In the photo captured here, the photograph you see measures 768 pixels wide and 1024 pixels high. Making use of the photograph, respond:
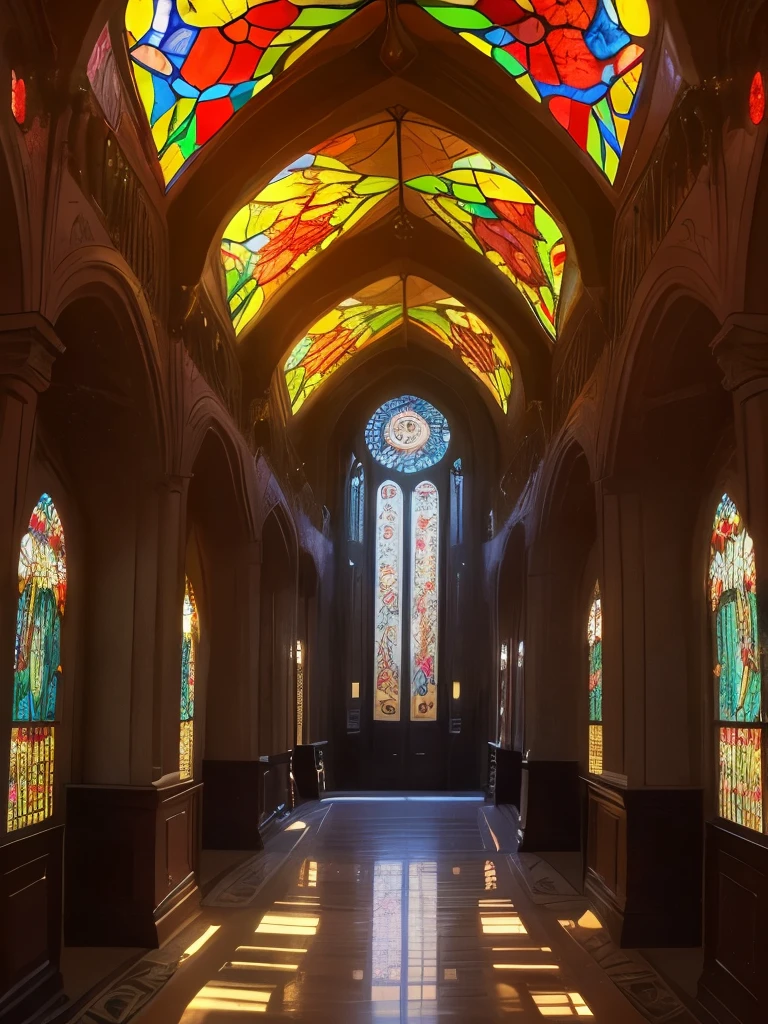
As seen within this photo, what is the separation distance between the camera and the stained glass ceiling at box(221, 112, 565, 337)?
33.8 ft

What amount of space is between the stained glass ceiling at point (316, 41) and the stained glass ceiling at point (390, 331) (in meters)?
6.01

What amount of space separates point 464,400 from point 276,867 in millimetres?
10939

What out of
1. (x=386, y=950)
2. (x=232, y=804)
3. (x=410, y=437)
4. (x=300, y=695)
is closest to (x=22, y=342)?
(x=386, y=950)

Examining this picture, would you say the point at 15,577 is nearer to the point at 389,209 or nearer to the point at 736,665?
the point at 736,665

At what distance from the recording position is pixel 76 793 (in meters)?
7.65

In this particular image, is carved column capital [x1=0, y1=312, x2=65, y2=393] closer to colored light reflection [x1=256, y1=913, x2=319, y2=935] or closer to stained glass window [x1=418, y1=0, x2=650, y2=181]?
stained glass window [x1=418, y1=0, x2=650, y2=181]

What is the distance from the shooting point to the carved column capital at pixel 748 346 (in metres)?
4.90

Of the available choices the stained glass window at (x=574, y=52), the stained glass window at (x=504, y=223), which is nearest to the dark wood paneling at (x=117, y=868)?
the stained glass window at (x=574, y=52)

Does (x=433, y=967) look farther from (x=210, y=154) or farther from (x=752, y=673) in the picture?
(x=210, y=154)

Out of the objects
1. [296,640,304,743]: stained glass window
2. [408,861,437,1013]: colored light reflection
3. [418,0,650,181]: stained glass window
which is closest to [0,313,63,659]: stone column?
[408,861,437,1013]: colored light reflection

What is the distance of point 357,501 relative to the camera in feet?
66.7

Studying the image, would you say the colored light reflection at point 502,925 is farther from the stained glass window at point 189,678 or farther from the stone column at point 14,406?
the stone column at point 14,406

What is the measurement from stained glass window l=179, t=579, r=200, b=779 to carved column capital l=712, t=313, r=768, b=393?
757 centimetres

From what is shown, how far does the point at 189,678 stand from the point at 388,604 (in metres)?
8.78
